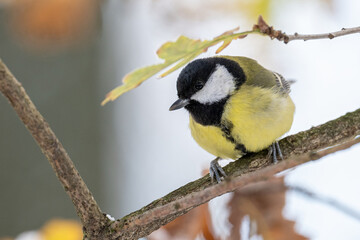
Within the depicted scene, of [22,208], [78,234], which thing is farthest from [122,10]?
[22,208]

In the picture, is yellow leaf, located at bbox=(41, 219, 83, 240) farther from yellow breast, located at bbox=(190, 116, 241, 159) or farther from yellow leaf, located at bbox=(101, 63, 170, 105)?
yellow breast, located at bbox=(190, 116, 241, 159)

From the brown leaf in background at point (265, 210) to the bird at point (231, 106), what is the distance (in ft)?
0.90

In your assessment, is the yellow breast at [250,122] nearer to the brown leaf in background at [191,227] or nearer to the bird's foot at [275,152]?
the bird's foot at [275,152]

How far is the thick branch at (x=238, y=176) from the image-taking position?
447 mm

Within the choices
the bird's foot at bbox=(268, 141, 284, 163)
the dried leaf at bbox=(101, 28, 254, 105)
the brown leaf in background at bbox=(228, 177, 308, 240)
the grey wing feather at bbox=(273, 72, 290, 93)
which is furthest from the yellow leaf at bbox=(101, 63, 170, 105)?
the grey wing feather at bbox=(273, 72, 290, 93)

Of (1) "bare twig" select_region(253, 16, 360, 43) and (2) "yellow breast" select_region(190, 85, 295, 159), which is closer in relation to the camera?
(1) "bare twig" select_region(253, 16, 360, 43)

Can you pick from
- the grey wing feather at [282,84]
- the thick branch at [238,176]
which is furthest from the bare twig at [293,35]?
the grey wing feather at [282,84]

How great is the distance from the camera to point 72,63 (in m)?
1.92

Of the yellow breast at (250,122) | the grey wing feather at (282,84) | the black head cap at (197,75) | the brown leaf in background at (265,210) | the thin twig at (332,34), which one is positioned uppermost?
the black head cap at (197,75)

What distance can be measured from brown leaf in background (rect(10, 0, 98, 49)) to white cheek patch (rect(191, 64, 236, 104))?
0.37 m

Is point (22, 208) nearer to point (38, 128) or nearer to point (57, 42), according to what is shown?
point (57, 42)

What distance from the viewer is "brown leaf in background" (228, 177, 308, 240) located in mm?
619

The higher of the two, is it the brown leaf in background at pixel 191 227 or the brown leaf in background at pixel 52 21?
the brown leaf in background at pixel 52 21

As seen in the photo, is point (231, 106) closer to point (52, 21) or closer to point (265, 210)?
point (265, 210)
